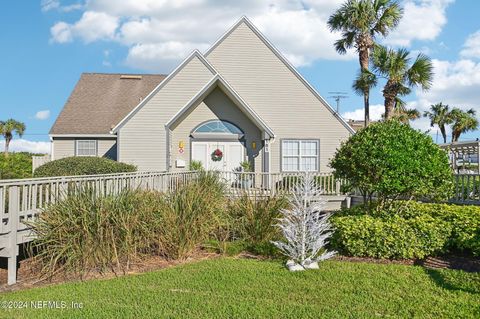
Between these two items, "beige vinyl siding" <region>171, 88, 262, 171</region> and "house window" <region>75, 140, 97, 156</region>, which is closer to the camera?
"beige vinyl siding" <region>171, 88, 262, 171</region>

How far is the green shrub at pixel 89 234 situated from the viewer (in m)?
6.95

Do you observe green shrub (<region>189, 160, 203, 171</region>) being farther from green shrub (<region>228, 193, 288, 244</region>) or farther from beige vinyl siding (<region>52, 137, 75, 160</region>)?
green shrub (<region>228, 193, 288, 244</region>)

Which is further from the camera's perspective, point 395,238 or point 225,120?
point 225,120

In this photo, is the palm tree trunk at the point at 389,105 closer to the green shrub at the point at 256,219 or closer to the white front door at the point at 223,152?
the white front door at the point at 223,152

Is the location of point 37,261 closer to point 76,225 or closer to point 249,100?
point 76,225

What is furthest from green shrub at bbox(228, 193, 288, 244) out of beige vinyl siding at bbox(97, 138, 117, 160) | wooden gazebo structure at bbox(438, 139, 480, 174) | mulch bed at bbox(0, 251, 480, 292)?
beige vinyl siding at bbox(97, 138, 117, 160)

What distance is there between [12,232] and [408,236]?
700 centimetres

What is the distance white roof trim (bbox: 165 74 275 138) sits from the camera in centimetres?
1794

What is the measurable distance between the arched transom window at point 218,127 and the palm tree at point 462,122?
31.2 m

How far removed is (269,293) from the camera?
5.77m

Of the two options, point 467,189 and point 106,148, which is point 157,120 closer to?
point 106,148

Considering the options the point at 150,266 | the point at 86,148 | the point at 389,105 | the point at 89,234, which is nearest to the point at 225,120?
the point at 86,148

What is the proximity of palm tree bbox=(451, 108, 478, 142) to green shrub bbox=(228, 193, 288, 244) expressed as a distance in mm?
38982

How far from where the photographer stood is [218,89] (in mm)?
19516
